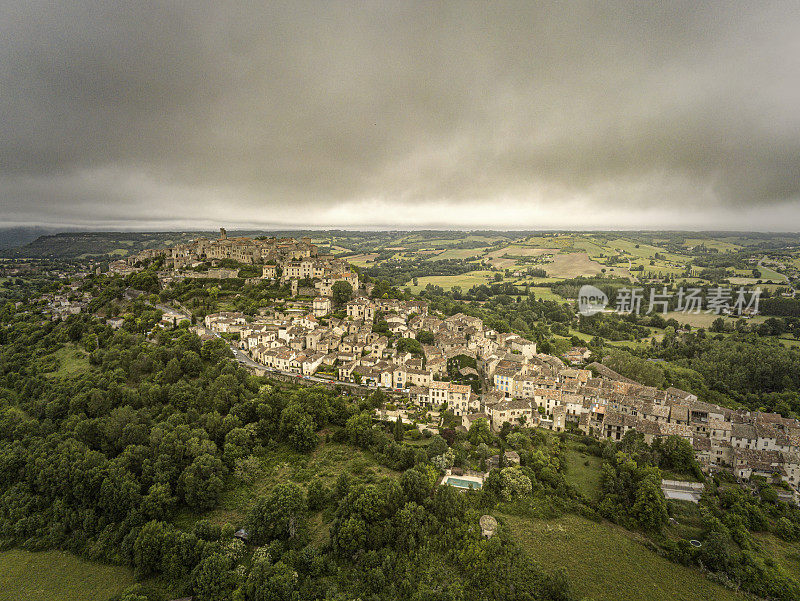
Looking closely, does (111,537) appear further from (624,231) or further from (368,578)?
(624,231)

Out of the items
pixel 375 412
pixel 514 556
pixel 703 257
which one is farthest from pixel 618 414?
pixel 703 257

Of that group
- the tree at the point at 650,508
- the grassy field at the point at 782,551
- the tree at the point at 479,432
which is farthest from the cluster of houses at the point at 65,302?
the grassy field at the point at 782,551

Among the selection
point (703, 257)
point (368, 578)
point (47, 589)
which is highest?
point (703, 257)

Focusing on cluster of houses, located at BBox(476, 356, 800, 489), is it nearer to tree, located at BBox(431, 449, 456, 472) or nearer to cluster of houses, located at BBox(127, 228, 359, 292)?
tree, located at BBox(431, 449, 456, 472)

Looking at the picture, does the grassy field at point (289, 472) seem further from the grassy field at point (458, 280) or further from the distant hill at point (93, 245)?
the distant hill at point (93, 245)

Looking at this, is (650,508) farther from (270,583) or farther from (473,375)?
(270,583)
